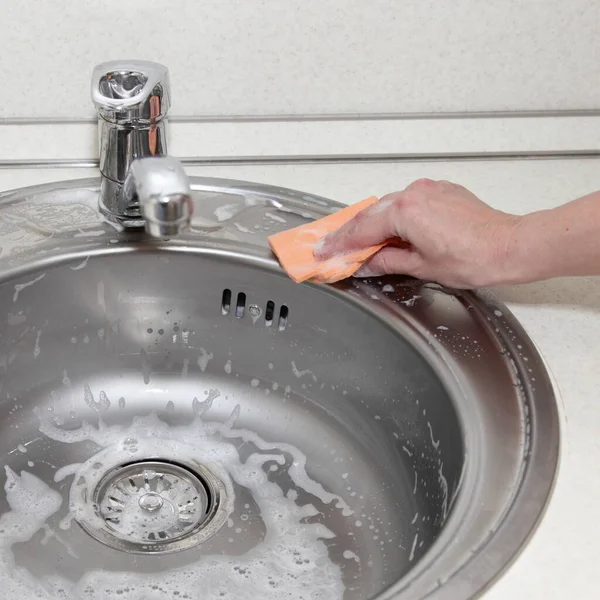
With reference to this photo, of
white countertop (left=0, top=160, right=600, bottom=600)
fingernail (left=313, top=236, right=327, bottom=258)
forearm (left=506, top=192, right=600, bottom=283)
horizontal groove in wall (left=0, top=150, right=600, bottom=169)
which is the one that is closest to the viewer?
white countertop (left=0, top=160, right=600, bottom=600)

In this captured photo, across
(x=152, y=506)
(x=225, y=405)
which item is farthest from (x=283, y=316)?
(x=152, y=506)

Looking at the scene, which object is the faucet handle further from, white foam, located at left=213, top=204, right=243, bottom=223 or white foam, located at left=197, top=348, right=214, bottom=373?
white foam, located at left=197, top=348, right=214, bottom=373

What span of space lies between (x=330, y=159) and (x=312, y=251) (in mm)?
205

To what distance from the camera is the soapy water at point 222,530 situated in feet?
2.19

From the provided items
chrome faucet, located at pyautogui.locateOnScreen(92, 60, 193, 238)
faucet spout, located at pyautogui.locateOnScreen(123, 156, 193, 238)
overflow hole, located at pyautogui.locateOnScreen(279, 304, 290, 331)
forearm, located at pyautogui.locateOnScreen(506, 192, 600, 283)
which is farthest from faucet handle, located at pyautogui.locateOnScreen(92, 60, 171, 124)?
forearm, located at pyautogui.locateOnScreen(506, 192, 600, 283)

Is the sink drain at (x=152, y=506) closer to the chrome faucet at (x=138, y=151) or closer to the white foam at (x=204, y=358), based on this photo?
the white foam at (x=204, y=358)

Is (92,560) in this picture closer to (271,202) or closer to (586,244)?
(271,202)

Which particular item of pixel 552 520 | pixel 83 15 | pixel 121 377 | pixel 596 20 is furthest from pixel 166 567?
pixel 596 20

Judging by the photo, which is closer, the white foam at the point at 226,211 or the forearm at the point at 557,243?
the forearm at the point at 557,243

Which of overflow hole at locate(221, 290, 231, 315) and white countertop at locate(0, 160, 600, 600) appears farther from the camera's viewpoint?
overflow hole at locate(221, 290, 231, 315)

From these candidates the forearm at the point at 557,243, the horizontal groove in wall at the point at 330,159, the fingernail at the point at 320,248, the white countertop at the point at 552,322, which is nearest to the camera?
the white countertop at the point at 552,322

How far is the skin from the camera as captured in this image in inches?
24.9

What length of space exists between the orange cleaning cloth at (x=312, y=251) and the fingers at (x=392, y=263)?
0.01m

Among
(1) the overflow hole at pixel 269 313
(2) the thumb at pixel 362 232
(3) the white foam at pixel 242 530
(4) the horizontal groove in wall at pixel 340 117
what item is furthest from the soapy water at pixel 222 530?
(4) the horizontal groove in wall at pixel 340 117
